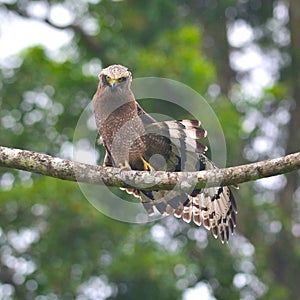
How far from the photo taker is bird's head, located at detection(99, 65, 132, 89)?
19.8 ft

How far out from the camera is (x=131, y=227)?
420 inches

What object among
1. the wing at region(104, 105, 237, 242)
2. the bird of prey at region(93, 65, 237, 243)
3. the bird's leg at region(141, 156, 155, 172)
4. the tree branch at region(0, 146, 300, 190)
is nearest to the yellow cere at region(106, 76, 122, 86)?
the bird of prey at region(93, 65, 237, 243)

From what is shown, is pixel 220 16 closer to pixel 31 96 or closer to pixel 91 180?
pixel 31 96

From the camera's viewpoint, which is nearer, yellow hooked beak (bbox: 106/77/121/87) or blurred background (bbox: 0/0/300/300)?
yellow hooked beak (bbox: 106/77/121/87)

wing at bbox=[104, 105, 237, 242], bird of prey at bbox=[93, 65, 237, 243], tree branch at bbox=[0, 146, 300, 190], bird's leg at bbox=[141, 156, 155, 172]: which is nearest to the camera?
tree branch at bbox=[0, 146, 300, 190]

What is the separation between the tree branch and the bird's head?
819 mm

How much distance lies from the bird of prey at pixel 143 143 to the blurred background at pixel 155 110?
3.07 meters

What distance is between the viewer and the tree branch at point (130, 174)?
17.1 feet

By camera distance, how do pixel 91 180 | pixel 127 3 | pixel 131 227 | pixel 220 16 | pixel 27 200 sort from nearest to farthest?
pixel 91 180, pixel 27 200, pixel 131 227, pixel 127 3, pixel 220 16

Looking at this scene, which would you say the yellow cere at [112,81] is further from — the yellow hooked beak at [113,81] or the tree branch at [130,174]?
the tree branch at [130,174]

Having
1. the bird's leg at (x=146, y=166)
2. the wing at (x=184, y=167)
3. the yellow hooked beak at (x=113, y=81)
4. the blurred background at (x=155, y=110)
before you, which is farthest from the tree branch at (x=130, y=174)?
the blurred background at (x=155, y=110)

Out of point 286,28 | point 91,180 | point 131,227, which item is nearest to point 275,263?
point 131,227

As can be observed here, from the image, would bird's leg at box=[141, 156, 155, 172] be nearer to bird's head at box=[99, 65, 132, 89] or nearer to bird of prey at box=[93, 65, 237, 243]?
bird of prey at box=[93, 65, 237, 243]

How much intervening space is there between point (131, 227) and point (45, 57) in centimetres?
232
